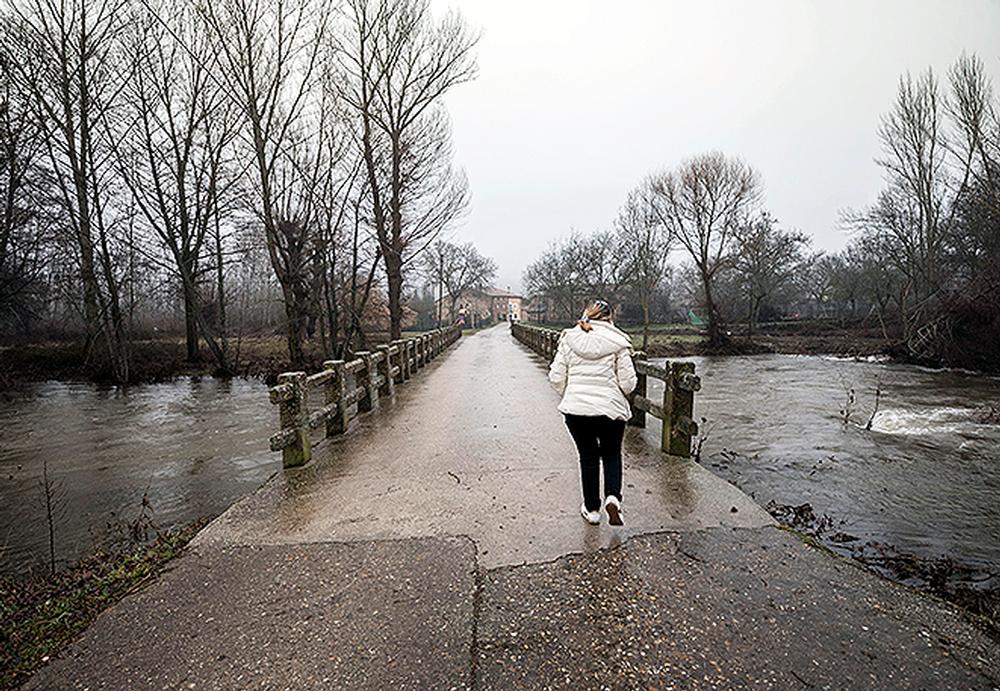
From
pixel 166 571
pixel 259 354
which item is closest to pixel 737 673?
pixel 166 571

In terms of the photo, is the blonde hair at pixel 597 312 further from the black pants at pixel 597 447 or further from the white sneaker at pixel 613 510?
the white sneaker at pixel 613 510

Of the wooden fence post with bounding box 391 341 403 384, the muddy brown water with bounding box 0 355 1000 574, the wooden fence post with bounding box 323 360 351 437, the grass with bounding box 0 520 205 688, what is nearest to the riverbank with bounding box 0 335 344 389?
the muddy brown water with bounding box 0 355 1000 574

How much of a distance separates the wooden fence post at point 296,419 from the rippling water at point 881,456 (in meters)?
4.38

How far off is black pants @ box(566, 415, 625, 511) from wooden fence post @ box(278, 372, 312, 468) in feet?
10.3

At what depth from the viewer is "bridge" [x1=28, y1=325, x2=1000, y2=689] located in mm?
2414

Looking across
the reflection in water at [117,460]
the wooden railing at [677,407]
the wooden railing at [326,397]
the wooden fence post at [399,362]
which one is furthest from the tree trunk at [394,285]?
the wooden railing at [677,407]

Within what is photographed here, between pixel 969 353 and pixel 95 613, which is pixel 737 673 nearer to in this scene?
pixel 95 613

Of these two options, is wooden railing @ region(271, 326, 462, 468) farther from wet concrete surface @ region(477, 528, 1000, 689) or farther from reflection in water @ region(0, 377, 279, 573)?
wet concrete surface @ region(477, 528, 1000, 689)

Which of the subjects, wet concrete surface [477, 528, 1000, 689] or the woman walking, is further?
the woman walking

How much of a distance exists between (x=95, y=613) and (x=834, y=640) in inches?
158

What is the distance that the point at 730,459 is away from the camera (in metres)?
7.81

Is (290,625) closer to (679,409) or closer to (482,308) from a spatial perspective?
(679,409)

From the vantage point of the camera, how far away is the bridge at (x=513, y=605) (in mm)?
2414

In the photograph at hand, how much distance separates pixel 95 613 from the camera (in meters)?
3.05
